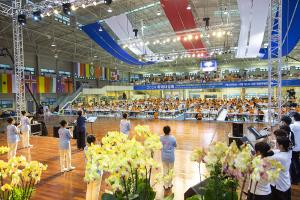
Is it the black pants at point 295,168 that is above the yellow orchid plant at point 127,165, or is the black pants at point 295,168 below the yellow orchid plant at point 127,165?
below

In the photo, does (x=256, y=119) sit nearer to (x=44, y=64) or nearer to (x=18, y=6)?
(x=18, y=6)

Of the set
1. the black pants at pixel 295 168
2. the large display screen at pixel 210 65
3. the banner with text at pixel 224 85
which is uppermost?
the large display screen at pixel 210 65

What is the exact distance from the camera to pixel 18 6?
31.5 ft

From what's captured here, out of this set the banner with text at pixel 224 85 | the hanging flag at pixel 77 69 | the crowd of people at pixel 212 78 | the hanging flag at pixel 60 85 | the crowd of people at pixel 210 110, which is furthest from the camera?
the hanging flag at pixel 77 69

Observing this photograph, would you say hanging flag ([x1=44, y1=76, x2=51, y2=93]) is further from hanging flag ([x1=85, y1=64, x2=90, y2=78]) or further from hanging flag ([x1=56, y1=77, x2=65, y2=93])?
hanging flag ([x1=85, y1=64, x2=90, y2=78])

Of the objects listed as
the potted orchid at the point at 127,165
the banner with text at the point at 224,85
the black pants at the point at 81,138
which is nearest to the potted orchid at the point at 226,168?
the potted orchid at the point at 127,165

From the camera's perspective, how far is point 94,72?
28172 mm

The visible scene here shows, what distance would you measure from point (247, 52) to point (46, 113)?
→ 1610 centimetres

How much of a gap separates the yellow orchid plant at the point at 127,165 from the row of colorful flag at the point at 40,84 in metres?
20.1

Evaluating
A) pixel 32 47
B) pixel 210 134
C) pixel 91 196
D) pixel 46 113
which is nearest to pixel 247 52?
pixel 210 134

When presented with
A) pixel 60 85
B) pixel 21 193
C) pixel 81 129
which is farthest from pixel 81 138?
pixel 60 85

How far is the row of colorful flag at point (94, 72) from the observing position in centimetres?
2628

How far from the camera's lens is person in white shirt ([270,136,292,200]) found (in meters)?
2.52

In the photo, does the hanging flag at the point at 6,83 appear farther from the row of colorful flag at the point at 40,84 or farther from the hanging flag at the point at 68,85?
the hanging flag at the point at 68,85
